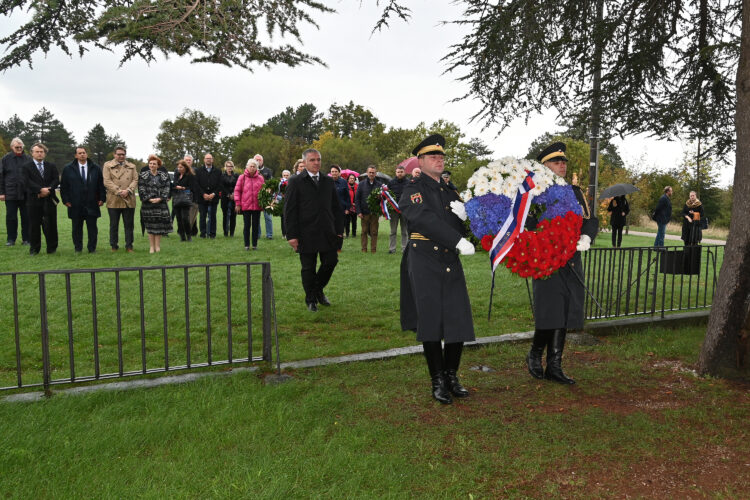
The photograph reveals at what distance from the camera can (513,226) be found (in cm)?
489

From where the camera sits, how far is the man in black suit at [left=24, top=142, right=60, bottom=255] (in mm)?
11594

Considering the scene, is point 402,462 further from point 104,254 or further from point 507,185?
point 104,254

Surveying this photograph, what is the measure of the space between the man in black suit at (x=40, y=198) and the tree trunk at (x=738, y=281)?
11.3 m

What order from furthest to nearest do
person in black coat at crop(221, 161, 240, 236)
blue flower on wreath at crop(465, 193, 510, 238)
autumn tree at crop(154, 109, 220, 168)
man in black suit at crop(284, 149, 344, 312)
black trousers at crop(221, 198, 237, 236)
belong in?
autumn tree at crop(154, 109, 220, 168) < black trousers at crop(221, 198, 237, 236) < person in black coat at crop(221, 161, 240, 236) < man in black suit at crop(284, 149, 344, 312) < blue flower on wreath at crop(465, 193, 510, 238)

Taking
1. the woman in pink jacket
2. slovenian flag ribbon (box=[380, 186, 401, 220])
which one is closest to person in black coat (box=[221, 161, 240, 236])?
the woman in pink jacket

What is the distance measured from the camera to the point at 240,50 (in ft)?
18.2

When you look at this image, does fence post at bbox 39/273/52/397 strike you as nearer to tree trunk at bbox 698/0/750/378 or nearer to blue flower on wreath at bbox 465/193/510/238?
blue flower on wreath at bbox 465/193/510/238

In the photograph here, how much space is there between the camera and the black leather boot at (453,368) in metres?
4.98

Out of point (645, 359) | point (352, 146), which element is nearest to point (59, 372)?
point (645, 359)

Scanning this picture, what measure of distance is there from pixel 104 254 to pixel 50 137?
347 feet

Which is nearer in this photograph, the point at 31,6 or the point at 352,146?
the point at 31,6

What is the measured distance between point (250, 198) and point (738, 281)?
34.9 ft

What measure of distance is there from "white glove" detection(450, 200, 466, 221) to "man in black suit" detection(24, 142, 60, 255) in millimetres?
9728

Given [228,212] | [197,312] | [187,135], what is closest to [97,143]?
[187,135]
